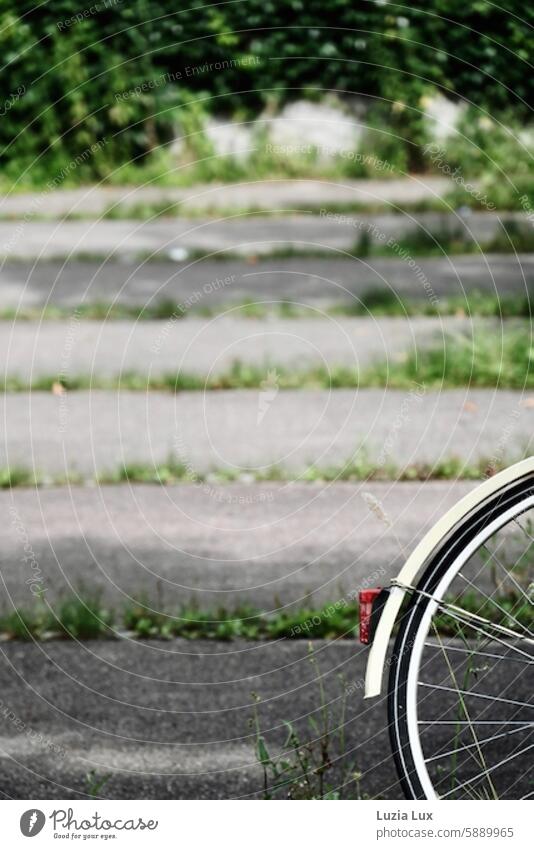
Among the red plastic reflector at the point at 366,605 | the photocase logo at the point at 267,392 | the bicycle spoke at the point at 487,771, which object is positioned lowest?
the bicycle spoke at the point at 487,771

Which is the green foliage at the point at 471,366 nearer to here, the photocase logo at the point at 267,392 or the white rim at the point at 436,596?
the photocase logo at the point at 267,392

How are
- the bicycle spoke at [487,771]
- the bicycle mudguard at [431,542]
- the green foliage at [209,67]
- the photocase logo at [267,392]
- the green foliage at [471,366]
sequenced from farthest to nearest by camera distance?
the green foliage at [471,366] → the photocase logo at [267,392] → the green foliage at [209,67] → the bicycle spoke at [487,771] → the bicycle mudguard at [431,542]

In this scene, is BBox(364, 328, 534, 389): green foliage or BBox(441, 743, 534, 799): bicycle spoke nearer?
BBox(441, 743, 534, 799): bicycle spoke

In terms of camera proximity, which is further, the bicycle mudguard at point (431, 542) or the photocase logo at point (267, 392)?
the photocase logo at point (267, 392)

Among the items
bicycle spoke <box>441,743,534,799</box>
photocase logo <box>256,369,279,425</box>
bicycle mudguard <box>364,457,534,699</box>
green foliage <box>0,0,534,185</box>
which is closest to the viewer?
bicycle mudguard <box>364,457,534,699</box>

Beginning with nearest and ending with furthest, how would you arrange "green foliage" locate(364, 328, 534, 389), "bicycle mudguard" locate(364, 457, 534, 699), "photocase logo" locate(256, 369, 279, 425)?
"bicycle mudguard" locate(364, 457, 534, 699), "photocase logo" locate(256, 369, 279, 425), "green foliage" locate(364, 328, 534, 389)

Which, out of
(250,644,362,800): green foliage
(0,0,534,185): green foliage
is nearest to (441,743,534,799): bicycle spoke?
(250,644,362,800): green foliage

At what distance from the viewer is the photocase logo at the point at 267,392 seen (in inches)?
203
